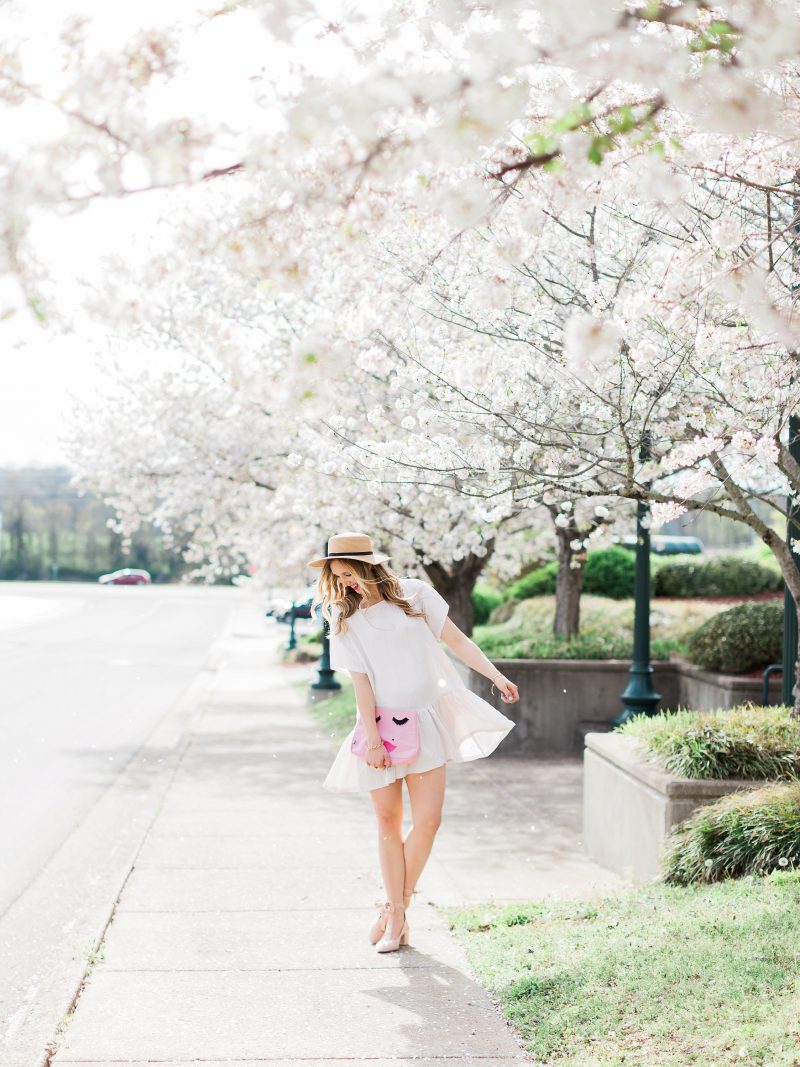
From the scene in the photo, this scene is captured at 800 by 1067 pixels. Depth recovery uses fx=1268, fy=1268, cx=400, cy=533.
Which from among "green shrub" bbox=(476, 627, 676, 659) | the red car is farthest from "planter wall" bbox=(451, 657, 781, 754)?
the red car

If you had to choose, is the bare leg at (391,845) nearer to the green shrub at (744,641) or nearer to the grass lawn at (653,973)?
the grass lawn at (653,973)

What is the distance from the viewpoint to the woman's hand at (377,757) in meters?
5.61

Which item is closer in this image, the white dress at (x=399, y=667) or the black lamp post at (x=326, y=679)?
the white dress at (x=399, y=667)

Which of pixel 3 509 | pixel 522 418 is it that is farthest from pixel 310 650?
pixel 3 509

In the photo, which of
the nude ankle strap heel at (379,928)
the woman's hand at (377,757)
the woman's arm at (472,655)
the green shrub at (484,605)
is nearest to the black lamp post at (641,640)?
the woman's arm at (472,655)

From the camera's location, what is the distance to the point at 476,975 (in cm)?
545

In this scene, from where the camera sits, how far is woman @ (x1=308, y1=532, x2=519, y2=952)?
5.76 m

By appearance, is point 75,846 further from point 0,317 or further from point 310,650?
point 310,650

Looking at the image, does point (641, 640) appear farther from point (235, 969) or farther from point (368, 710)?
point (235, 969)

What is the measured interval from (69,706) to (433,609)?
12722mm

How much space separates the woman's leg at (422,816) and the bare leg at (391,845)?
1.8 inches

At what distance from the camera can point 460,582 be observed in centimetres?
1659

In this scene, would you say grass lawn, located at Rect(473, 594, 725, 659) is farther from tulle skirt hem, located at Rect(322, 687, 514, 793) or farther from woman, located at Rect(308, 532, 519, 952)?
woman, located at Rect(308, 532, 519, 952)

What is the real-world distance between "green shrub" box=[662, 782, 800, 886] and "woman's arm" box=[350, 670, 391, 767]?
1967 mm
